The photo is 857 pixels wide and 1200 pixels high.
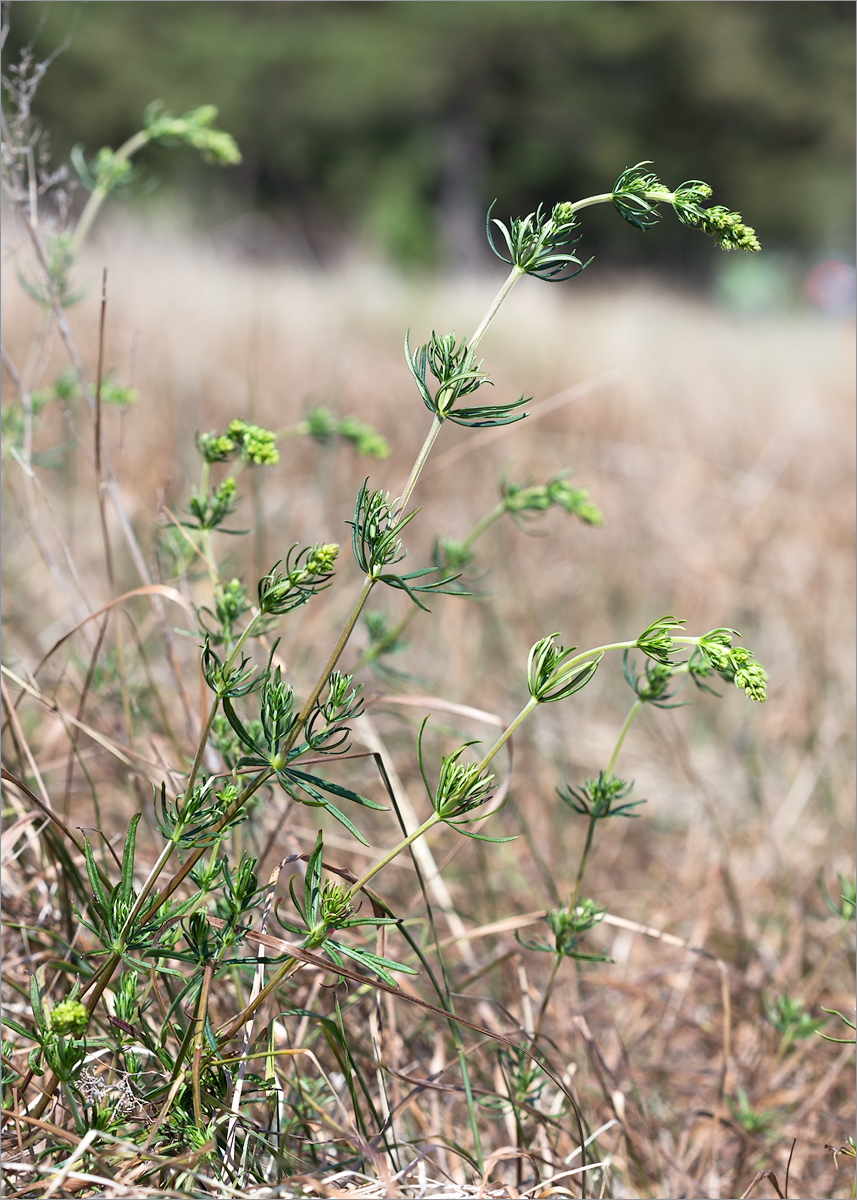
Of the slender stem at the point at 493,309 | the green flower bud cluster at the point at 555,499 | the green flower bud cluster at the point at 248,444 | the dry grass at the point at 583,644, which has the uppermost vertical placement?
the slender stem at the point at 493,309

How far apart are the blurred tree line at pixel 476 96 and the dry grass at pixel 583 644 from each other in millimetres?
15460

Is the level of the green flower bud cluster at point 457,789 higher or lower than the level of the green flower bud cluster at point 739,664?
lower

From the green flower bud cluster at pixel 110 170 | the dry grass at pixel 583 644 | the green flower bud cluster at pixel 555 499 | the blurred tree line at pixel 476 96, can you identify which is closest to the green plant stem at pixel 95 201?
the green flower bud cluster at pixel 110 170

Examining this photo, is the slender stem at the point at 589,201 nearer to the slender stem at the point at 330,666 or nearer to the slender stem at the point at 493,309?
the slender stem at the point at 493,309

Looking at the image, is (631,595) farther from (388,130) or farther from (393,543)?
(388,130)

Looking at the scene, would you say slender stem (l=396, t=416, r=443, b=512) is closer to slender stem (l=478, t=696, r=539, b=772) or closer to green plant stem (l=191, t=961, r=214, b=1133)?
slender stem (l=478, t=696, r=539, b=772)

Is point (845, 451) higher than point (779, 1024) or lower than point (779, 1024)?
higher

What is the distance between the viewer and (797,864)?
1842 mm

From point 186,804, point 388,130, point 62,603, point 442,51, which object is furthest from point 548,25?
point 186,804

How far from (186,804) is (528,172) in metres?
25.2

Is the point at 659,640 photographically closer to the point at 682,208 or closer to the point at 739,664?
the point at 739,664

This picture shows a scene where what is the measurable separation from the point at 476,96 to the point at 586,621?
2162 centimetres

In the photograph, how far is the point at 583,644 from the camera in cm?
264

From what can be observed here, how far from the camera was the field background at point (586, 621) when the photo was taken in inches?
51.7
